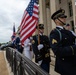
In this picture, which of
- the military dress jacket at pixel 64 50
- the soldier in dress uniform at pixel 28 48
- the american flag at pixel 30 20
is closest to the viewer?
the military dress jacket at pixel 64 50

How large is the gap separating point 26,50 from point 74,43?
571 cm

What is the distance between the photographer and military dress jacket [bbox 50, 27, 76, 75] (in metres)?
3.52

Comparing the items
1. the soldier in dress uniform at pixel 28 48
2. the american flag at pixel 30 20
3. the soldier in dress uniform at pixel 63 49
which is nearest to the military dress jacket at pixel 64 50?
the soldier in dress uniform at pixel 63 49

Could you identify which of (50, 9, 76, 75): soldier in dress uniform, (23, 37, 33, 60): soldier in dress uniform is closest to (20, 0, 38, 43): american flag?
(23, 37, 33, 60): soldier in dress uniform

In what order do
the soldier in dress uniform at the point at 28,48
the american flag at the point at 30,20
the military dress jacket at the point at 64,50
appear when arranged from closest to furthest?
the military dress jacket at the point at 64,50 < the american flag at the point at 30,20 < the soldier in dress uniform at the point at 28,48

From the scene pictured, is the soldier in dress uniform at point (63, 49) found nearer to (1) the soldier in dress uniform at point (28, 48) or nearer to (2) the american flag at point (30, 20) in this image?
(2) the american flag at point (30, 20)

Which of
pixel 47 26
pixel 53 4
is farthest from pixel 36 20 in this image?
pixel 47 26

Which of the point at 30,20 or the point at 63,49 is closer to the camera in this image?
the point at 63,49

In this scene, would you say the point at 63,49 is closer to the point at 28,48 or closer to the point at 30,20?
the point at 30,20

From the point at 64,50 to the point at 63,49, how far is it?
0.07 ft

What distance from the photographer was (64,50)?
3.51 m

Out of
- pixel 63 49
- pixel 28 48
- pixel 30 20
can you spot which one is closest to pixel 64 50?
pixel 63 49

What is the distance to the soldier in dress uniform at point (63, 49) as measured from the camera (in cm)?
352

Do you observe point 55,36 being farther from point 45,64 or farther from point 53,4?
point 53,4
